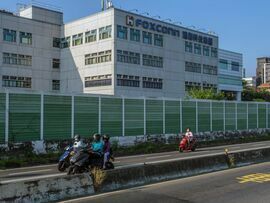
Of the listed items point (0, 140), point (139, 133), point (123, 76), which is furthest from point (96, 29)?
point (0, 140)

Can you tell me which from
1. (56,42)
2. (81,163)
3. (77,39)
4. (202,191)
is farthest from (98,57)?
(202,191)

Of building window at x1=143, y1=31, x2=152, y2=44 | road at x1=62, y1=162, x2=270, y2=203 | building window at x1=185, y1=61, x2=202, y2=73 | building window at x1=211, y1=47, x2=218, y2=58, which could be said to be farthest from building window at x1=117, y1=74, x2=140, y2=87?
road at x1=62, y1=162, x2=270, y2=203

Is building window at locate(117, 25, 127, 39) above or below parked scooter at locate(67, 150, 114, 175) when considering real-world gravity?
above

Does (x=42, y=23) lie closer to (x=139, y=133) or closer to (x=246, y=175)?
(x=139, y=133)

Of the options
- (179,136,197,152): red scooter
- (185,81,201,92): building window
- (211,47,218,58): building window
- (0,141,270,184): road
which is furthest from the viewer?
(211,47,218,58): building window

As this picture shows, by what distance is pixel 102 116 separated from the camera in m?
27.9

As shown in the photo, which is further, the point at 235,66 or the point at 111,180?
the point at 235,66

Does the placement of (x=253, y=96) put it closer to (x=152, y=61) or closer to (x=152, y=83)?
(x=152, y=83)

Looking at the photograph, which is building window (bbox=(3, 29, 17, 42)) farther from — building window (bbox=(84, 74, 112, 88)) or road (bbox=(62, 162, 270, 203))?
road (bbox=(62, 162, 270, 203))

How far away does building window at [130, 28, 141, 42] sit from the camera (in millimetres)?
66019

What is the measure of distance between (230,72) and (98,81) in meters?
39.5

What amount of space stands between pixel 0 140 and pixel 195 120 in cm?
1791

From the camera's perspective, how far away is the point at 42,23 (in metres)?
69.8

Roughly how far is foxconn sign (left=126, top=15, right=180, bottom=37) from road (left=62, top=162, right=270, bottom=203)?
175 ft
